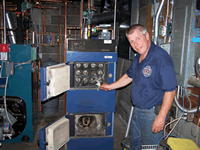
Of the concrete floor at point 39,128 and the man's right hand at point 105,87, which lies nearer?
the man's right hand at point 105,87

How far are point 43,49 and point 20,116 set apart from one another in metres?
2.45

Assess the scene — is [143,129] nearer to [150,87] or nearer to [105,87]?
[150,87]

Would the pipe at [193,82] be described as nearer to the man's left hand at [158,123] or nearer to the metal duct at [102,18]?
the man's left hand at [158,123]

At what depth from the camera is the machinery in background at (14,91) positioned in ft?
8.30

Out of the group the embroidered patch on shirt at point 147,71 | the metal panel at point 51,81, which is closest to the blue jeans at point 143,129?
the embroidered patch on shirt at point 147,71

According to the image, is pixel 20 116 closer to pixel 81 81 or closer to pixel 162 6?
pixel 81 81

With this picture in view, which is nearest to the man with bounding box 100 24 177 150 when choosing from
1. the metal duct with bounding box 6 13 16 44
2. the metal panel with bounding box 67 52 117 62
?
the metal panel with bounding box 67 52 117 62

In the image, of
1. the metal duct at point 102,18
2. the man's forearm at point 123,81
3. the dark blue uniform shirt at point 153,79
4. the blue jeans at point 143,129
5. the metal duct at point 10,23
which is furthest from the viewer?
the metal duct at point 10,23

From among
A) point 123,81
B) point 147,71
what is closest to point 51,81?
point 123,81

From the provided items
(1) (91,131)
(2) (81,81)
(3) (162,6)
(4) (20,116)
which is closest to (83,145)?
(1) (91,131)

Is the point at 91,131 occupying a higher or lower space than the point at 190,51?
lower

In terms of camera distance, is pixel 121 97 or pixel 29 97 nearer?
pixel 29 97

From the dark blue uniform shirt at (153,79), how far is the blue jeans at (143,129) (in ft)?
0.27

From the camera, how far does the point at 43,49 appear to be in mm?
4715
